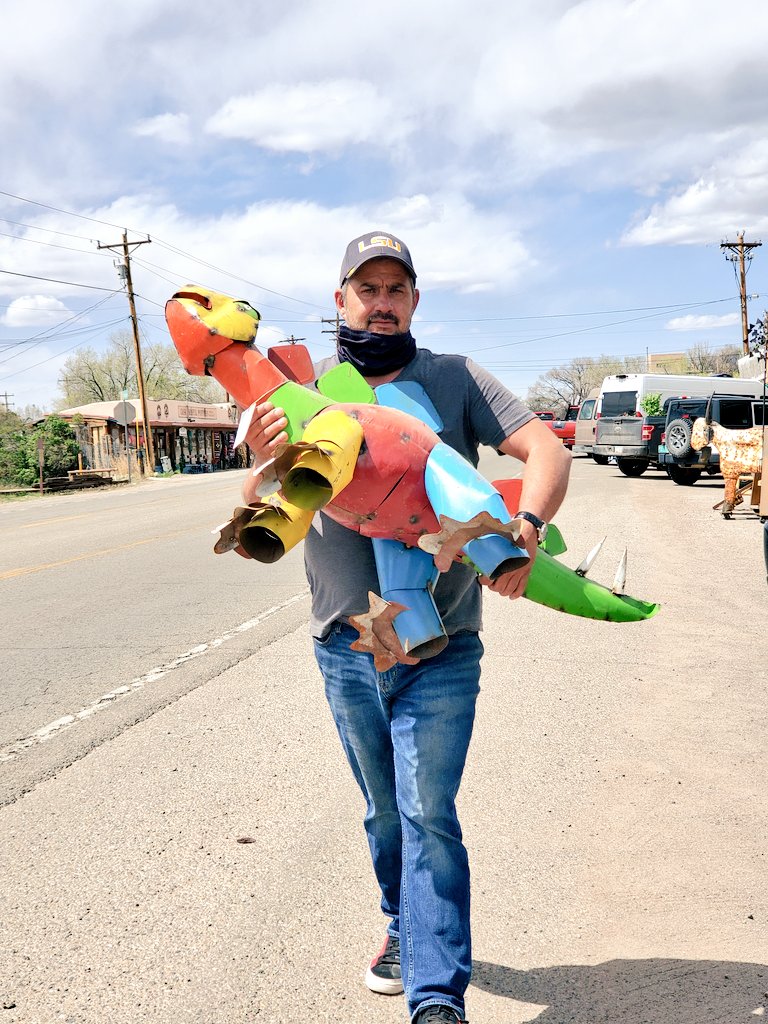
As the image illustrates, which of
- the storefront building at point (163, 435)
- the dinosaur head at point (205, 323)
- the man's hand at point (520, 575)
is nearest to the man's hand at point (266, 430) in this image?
the dinosaur head at point (205, 323)

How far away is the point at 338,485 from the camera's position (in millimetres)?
1947

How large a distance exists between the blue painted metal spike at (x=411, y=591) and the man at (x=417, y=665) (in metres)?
0.07

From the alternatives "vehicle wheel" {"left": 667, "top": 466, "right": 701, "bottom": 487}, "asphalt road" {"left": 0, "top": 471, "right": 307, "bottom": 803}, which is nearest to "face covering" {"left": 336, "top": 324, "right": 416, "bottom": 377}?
"asphalt road" {"left": 0, "top": 471, "right": 307, "bottom": 803}

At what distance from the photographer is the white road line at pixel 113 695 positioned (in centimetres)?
487

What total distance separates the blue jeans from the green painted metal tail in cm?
24

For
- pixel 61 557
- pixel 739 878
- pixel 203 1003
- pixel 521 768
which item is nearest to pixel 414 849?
pixel 203 1003

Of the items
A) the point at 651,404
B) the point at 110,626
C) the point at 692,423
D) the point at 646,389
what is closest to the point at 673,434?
the point at 692,423

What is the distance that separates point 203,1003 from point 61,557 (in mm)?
9949

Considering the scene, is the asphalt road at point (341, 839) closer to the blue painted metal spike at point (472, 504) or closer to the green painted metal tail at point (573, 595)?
the green painted metal tail at point (573, 595)

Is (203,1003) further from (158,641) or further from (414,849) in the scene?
(158,641)

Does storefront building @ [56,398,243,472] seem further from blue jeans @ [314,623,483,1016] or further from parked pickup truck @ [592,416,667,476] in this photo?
blue jeans @ [314,623,483,1016]

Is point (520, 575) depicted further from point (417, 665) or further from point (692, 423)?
point (692, 423)

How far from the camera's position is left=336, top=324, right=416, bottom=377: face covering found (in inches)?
95.3

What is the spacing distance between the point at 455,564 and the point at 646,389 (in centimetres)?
2463
